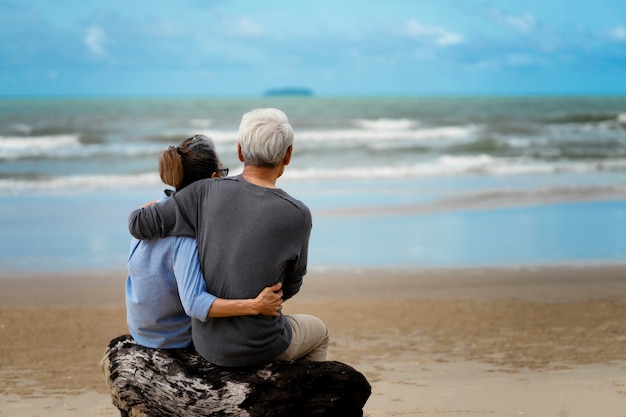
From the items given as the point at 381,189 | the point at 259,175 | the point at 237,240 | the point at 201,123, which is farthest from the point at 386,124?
the point at 237,240

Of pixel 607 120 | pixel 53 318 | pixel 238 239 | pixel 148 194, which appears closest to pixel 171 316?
pixel 238 239

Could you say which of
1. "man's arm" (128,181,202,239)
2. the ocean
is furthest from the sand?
"man's arm" (128,181,202,239)

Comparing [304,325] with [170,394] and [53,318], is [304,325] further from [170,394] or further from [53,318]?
[53,318]

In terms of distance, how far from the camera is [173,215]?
2.96 m

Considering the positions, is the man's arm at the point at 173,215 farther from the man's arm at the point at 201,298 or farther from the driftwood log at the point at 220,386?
the driftwood log at the point at 220,386

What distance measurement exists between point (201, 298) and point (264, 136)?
0.60 meters

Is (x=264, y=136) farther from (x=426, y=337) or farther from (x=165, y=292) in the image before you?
(x=426, y=337)

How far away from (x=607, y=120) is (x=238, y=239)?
34812 mm

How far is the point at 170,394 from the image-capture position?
121 inches

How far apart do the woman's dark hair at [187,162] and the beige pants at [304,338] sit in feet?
2.08

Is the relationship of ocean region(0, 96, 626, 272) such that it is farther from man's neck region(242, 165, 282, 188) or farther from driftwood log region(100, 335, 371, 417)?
man's neck region(242, 165, 282, 188)

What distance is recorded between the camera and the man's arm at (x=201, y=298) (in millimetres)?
2863

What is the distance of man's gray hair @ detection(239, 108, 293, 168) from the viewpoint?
9.36ft

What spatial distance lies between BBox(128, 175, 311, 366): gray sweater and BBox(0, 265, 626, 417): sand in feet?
5.09
